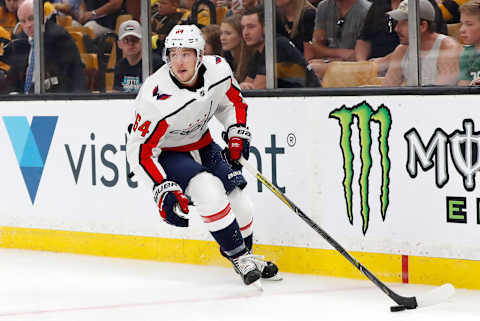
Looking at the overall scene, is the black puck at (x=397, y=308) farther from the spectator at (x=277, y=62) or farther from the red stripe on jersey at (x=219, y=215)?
the spectator at (x=277, y=62)

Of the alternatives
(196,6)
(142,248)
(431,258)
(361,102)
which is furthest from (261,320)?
(196,6)

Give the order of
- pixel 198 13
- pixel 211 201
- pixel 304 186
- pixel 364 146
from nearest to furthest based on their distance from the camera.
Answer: pixel 211 201 < pixel 364 146 < pixel 304 186 < pixel 198 13

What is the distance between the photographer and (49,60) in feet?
20.0

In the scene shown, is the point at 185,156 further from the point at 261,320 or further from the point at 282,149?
the point at 261,320

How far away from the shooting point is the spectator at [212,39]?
5391mm

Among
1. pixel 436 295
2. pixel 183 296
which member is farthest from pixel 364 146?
pixel 183 296

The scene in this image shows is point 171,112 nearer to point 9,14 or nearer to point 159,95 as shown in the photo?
point 159,95

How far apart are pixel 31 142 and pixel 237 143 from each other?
1864 millimetres

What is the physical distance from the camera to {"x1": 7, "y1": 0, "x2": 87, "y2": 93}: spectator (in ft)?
19.6

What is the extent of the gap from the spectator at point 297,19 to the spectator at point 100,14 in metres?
1.08

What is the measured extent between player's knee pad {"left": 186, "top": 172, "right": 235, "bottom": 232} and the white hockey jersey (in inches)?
7.5

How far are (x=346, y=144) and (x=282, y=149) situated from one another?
14.9 inches

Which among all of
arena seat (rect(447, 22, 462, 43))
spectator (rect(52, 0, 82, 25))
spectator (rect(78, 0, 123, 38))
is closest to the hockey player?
arena seat (rect(447, 22, 462, 43))

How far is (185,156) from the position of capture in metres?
4.84
